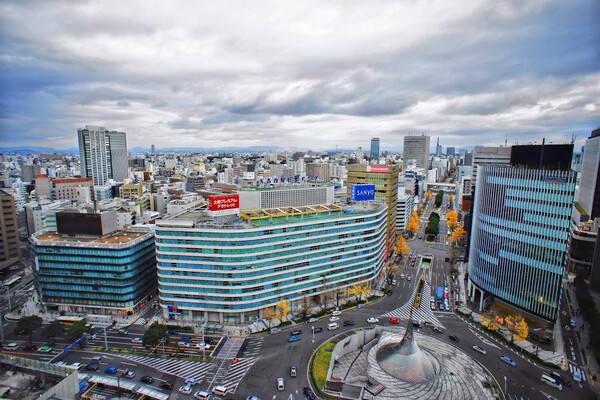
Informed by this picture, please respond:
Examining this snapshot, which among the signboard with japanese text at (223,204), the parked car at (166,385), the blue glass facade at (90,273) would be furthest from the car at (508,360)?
the blue glass facade at (90,273)

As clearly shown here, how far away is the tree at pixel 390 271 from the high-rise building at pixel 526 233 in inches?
1081

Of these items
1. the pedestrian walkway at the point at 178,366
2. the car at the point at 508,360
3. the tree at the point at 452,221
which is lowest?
the pedestrian walkway at the point at 178,366

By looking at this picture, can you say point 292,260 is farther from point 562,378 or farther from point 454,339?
point 562,378

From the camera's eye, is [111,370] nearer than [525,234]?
Yes

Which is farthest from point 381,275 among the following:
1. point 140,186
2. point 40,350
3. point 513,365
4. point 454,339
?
point 140,186

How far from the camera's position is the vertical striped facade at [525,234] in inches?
3034

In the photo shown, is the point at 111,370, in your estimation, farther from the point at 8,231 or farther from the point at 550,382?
the point at 8,231

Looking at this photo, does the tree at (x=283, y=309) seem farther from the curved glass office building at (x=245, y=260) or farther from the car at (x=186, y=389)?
the car at (x=186, y=389)

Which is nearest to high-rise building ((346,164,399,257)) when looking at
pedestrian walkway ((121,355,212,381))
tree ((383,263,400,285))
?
tree ((383,263,400,285))

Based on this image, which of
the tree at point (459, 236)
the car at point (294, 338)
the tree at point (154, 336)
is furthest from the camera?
the tree at point (459, 236)

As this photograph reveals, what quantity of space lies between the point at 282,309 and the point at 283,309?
1.35 m

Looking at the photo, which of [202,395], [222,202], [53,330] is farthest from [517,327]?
[53,330]

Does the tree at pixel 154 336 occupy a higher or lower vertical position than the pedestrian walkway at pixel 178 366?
higher

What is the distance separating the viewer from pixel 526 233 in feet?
270
